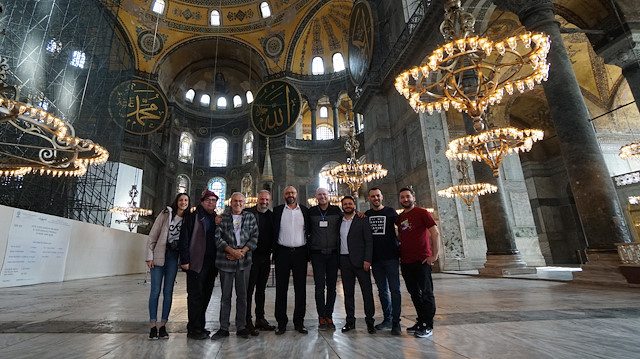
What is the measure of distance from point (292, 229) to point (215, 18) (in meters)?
24.5

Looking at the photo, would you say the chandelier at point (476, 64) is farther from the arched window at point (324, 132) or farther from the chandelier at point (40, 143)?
the arched window at point (324, 132)

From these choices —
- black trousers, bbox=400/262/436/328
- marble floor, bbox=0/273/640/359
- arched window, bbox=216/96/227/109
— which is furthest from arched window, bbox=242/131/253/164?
black trousers, bbox=400/262/436/328

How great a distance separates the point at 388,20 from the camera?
12.7m

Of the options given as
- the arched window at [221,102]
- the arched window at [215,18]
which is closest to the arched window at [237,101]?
the arched window at [221,102]

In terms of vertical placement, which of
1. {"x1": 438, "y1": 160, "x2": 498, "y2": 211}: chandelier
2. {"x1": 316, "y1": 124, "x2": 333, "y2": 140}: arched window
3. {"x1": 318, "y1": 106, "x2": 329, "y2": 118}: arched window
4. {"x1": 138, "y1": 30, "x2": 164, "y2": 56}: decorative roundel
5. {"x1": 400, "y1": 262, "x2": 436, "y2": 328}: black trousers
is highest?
{"x1": 138, "y1": 30, "x2": 164, "y2": 56}: decorative roundel

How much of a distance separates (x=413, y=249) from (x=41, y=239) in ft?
31.1

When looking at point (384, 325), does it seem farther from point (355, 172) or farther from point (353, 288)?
point (355, 172)

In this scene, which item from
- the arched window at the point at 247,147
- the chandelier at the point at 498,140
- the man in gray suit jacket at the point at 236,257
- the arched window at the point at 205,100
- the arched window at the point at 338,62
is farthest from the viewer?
the arched window at the point at 205,100

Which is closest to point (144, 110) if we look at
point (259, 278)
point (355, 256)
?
point (259, 278)

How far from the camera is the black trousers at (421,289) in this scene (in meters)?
2.29

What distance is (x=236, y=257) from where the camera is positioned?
2480 mm

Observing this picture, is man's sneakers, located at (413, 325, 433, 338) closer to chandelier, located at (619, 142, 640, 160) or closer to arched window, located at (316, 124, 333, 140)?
chandelier, located at (619, 142, 640, 160)

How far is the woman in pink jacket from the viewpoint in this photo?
2.45 metres

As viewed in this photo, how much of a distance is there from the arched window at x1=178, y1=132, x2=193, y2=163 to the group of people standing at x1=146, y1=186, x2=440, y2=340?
2236 cm
